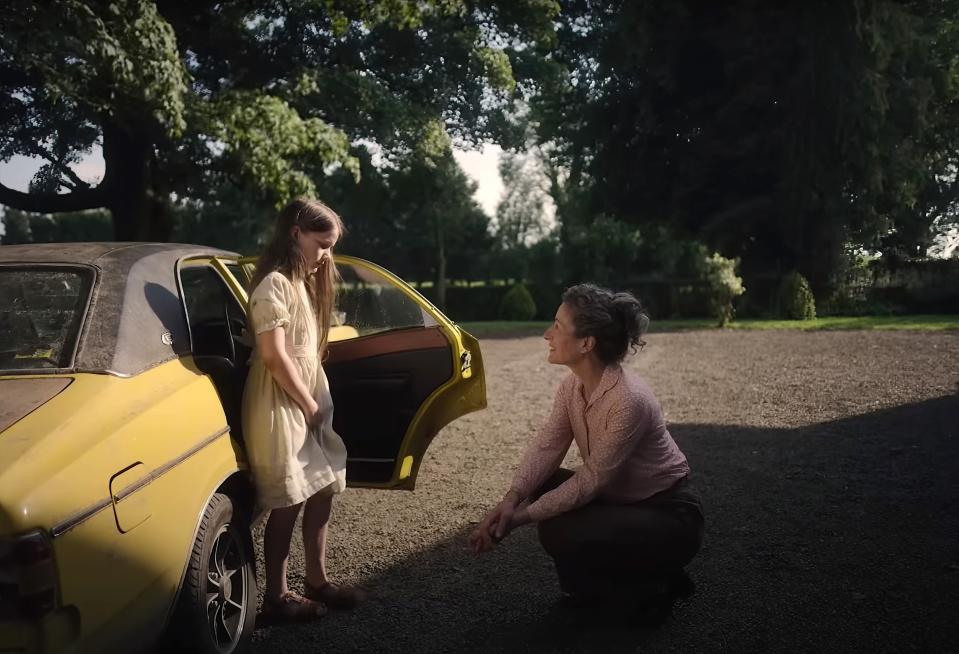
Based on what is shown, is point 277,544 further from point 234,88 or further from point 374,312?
point 234,88

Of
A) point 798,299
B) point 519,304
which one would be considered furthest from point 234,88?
point 798,299

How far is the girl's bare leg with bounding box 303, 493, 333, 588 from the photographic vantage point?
3.22 metres

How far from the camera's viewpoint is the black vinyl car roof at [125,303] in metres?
2.47

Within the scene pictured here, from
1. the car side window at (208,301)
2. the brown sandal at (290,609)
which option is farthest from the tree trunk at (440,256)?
the brown sandal at (290,609)

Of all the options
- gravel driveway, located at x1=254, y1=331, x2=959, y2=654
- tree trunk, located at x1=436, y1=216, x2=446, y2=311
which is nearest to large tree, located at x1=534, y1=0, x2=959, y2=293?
tree trunk, located at x1=436, y1=216, x2=446, y2=311

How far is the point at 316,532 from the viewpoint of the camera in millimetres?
3248

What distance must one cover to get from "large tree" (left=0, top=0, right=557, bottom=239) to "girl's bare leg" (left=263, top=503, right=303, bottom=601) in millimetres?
9266

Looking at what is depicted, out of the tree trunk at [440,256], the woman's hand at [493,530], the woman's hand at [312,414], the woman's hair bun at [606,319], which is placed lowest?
the woman's hand at [493,530]

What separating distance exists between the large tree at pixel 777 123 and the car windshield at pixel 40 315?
2279 cm

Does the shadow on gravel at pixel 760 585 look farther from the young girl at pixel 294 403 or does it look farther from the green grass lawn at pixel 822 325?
the green grass lawn at pixel 822 325

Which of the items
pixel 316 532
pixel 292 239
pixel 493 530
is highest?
pixel 292 239

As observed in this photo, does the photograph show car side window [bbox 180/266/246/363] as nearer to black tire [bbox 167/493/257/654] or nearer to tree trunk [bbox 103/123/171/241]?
black tire [bbox 167/493/257/654]

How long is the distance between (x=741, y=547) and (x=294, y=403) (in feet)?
8.68

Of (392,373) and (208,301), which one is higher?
(208,301)
